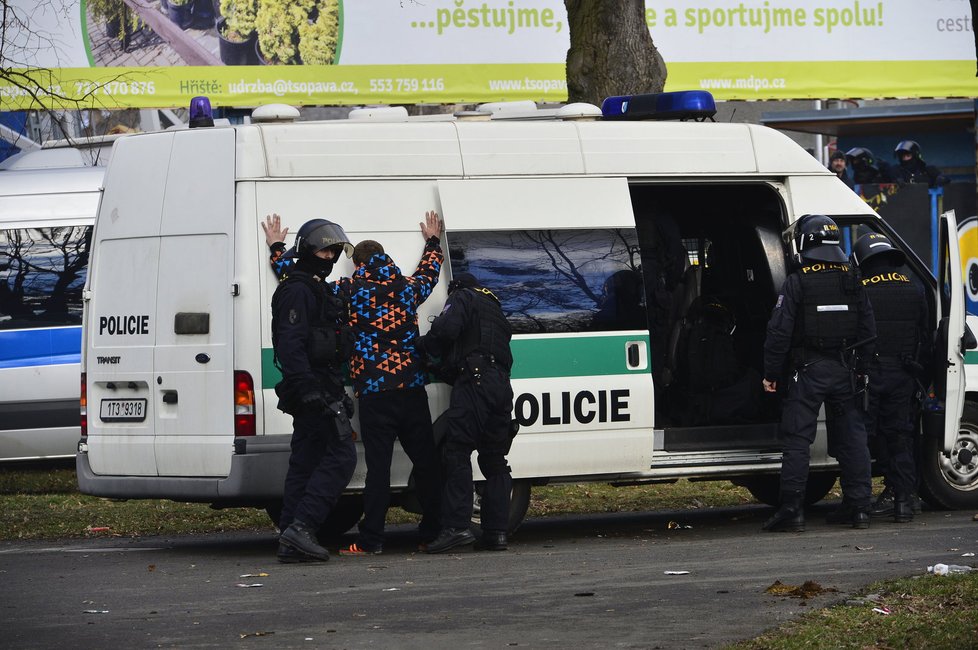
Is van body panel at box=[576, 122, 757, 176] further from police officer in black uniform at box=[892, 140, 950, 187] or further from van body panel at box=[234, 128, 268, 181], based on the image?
police officer in black uniform at box=[892, 140, 950, 187]

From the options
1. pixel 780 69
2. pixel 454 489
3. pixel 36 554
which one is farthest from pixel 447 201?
pixel 780 69

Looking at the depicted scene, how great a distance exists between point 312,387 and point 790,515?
314cm

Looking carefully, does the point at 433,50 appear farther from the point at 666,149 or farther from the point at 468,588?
the point at 468,588

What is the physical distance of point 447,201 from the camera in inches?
376

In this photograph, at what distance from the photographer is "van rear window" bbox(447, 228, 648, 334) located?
9633 millimetres

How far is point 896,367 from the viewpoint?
34.2 feet

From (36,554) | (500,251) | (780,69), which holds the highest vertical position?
(780,69)

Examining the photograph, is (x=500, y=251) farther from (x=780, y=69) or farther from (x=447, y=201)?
(x=780, y=69)

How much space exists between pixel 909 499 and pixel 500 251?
3.16 metres

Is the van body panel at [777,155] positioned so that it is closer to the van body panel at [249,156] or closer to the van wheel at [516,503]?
the van wheel at [516,503]

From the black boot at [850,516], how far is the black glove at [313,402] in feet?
11.5

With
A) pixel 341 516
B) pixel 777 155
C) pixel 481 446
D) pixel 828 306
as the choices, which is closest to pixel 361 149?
pixel 481 446

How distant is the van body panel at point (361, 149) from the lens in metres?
9.33

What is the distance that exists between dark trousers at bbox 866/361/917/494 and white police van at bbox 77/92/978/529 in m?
0.26
